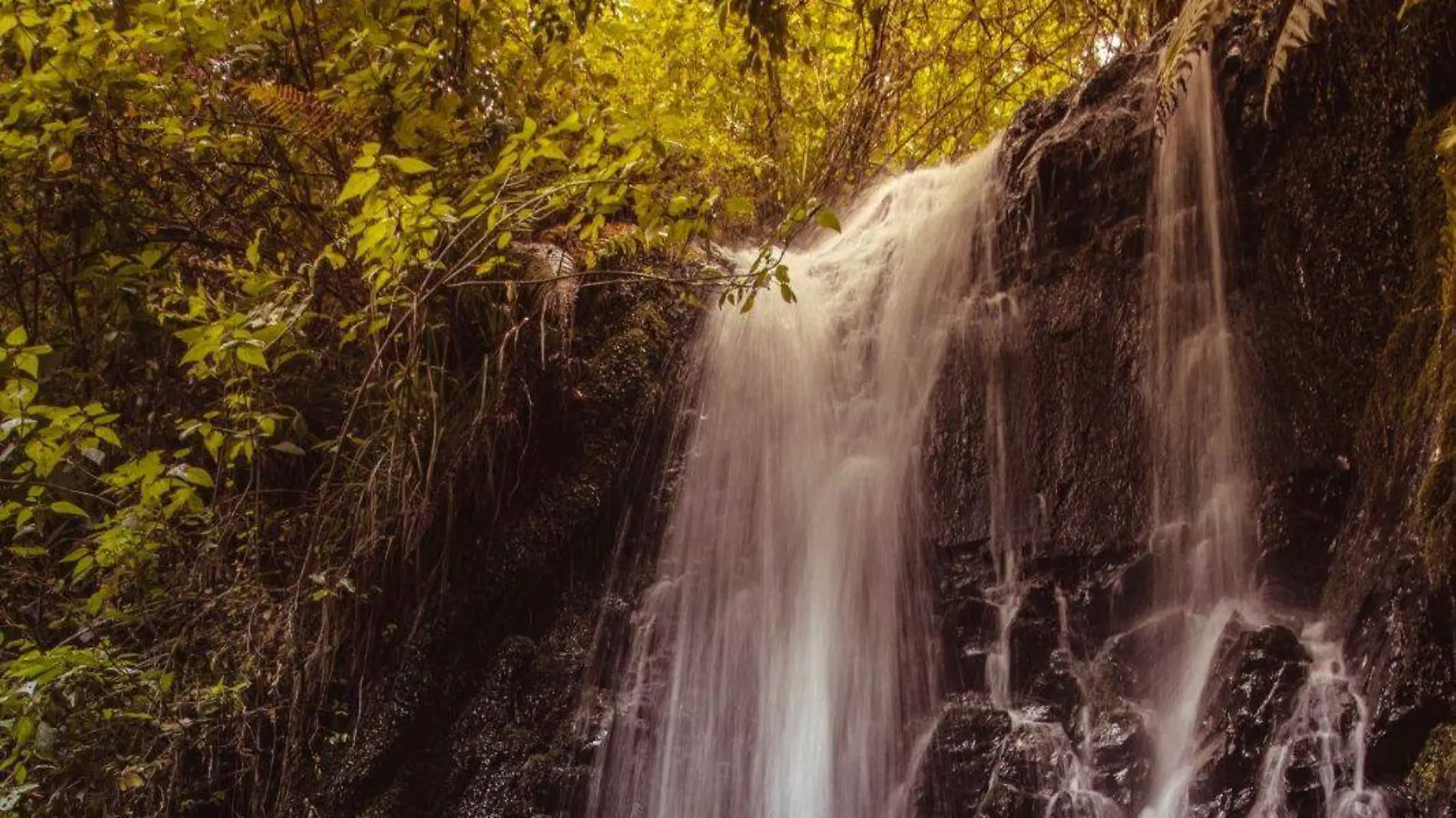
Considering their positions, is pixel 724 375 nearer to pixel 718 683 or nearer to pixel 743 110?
pixel 718 683

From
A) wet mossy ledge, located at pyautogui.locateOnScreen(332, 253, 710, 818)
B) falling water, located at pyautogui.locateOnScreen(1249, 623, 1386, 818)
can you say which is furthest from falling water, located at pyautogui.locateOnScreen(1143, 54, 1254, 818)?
wet mossy ledge, located at pyautogui.locateOnScreen(332, 253, 710, 818)

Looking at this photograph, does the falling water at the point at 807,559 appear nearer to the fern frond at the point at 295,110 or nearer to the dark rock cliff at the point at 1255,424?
the dark rock cliff at the point at 1255,424

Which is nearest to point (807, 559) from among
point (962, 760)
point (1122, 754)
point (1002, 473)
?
point (1002, 473)

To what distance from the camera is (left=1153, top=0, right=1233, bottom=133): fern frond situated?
300 centimetres

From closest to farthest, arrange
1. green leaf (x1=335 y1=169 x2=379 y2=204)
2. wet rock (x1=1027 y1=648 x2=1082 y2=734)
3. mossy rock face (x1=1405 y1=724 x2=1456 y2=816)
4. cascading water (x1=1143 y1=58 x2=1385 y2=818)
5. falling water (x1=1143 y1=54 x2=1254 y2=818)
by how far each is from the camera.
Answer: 1. mossy rock face (x1=1405 y1=724 x2=1456 y2=816)
2. cascading water (x1=1143 y1=58 x2=1385 y2=818)
3. falling water (x1=1143 y1=54 x2=1254 y2=818)
4. wet rock (x1=1027 y1=648 x2=1082 y2=734)
5. green leaf (x1=335 y1=169 x2=379 y2=204)

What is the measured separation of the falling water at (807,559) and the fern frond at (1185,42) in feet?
3.63

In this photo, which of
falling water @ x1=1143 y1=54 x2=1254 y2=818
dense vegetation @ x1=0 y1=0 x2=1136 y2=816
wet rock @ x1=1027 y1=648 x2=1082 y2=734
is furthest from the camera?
dense vegetation @ x1=0 y1=0 x2=1136 y2=816

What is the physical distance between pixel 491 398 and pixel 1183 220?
3015 mm

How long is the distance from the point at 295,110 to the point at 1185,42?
11.9 feet

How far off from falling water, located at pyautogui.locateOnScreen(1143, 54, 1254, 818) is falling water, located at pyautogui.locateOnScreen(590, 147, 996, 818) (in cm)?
83

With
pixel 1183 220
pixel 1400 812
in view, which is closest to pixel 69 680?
pixel 1400 812

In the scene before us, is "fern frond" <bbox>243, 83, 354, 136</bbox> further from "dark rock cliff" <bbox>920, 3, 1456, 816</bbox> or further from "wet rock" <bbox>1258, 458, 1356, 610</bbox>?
"wet rock" <bbox>1258, 458, 1356, 610</bbox>

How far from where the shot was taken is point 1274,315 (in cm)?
329

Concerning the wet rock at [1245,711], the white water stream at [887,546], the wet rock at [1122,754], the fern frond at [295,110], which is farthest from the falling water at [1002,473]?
the fern frond at [295,110]
